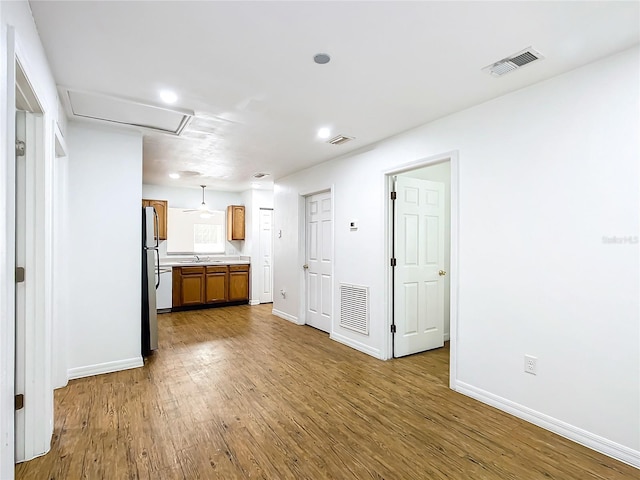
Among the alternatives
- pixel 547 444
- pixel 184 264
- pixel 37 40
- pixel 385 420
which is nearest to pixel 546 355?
pixel 547 444

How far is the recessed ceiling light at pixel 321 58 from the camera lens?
2180mm

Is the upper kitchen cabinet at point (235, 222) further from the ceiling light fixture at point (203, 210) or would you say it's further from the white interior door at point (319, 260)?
the white interior door at point (319, 260)

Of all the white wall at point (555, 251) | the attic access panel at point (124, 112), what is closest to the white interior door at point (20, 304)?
the attic access panel at point (124, 112)

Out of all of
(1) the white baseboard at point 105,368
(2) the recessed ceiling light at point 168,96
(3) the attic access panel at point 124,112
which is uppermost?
(2) the recessed ceiling light at point 168,96

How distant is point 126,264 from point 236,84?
218 cm

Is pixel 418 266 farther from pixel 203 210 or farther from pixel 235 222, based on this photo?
pixel 203 210

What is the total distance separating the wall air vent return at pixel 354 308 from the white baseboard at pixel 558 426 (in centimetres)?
134

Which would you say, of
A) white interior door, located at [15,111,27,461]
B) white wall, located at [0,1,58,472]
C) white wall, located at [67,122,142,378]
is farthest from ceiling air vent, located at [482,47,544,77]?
white wall, located at [67,122,142,378]

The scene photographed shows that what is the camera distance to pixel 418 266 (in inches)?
163

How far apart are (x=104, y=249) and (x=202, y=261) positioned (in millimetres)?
3830

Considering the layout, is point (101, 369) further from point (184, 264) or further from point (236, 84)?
point (184, 264)

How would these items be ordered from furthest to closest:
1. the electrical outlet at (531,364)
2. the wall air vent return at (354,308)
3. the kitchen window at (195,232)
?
the kitchen window at (195,232), the wall air vent return at (354,308), the electrical outlet at (531,364)

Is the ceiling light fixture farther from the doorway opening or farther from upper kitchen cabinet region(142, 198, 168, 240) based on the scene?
the doorway opening

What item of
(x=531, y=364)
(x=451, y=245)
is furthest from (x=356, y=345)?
(x=531, y=364)
